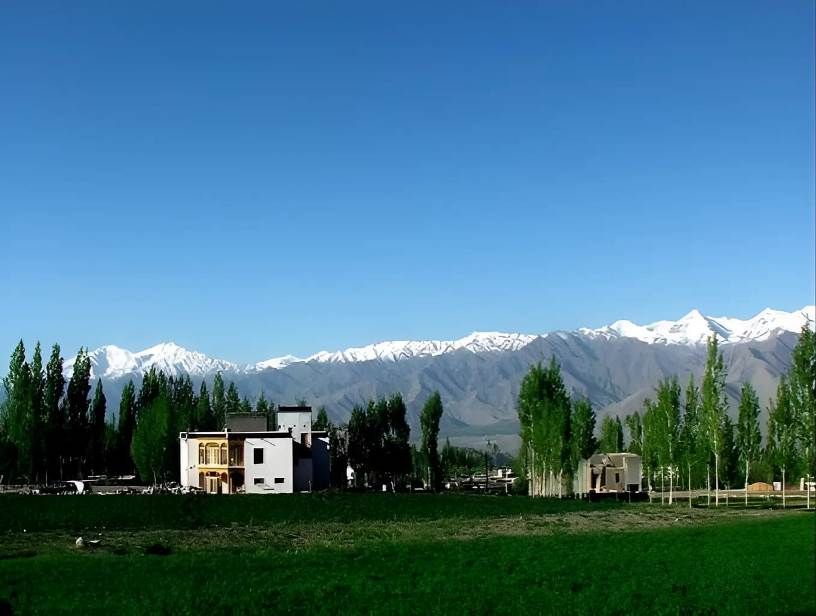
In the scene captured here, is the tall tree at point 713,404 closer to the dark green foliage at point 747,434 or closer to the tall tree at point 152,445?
the dark green foliage at point 747,434

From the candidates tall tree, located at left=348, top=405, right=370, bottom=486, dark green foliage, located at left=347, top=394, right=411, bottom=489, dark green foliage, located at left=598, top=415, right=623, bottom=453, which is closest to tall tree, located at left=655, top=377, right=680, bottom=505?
dark green foliage, located at left=598, top=415, right=623, bottom=453

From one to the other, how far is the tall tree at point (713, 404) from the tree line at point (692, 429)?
83 millimetres

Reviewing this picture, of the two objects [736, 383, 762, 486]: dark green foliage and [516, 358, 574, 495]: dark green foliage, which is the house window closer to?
[516, 358, 574, 495]: dark green foliage

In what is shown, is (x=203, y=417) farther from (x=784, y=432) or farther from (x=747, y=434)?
(x=784, y=432)

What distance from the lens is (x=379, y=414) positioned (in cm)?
10500

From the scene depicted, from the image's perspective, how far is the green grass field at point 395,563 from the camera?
76.6 ft

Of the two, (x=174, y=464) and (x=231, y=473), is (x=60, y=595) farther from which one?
(x=174, y=464)

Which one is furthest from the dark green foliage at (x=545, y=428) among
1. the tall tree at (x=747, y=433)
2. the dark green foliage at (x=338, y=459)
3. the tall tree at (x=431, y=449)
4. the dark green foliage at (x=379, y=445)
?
the dark green foliage at (x=338, y=459)

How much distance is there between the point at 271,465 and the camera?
82.0m

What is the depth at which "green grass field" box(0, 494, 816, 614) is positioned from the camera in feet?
76.6

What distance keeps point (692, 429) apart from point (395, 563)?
172 feet

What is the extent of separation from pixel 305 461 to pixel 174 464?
43.0ft

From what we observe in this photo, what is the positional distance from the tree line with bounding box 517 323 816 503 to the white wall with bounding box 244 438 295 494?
23.2 meters

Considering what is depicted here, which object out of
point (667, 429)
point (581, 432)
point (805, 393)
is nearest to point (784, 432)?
point (805, 393)
